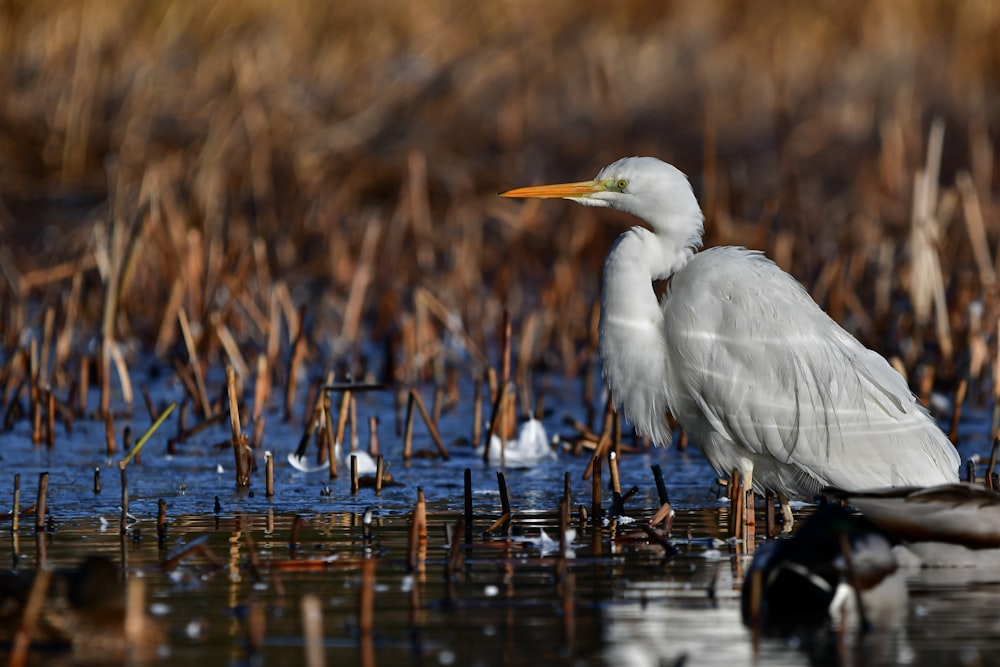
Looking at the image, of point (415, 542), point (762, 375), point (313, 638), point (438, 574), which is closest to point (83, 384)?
point (762, 375)

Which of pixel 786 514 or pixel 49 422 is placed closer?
pixel 786 514

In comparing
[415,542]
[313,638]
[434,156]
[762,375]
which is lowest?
[313,638]

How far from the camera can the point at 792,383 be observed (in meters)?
5.79

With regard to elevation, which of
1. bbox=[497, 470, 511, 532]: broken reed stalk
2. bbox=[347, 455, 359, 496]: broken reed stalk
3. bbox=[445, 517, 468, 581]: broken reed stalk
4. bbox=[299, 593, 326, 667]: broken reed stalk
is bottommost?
bbox=[299, 593, 326, 667]: broken reed stalk

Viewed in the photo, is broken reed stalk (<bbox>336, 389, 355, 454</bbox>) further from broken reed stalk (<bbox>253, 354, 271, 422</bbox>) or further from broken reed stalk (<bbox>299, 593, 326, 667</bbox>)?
broken reed stalk (<bbox>299, 593, 326, 667</bbox>)

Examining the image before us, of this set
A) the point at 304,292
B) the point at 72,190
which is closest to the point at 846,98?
the point at 304,292

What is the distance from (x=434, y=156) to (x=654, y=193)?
643 cm

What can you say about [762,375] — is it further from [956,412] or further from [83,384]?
[83,384]

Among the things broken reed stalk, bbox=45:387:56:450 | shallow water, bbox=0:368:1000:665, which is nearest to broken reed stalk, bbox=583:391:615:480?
shallow water, bbox=0:368:1000:665

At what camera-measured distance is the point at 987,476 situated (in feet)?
18.4

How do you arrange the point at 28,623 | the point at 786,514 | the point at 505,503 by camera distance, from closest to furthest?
the point at 28,623 → the point at 505,503 → the point at 786,514

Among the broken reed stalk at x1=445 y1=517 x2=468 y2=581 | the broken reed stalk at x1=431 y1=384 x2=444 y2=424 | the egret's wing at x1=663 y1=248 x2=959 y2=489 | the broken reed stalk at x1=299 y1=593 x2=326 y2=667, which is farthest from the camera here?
the broken reed stalk at x1=431 y1=384 x2=444 y2=424

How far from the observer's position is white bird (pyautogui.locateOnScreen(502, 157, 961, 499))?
5.71 meters

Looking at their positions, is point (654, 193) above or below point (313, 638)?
above
